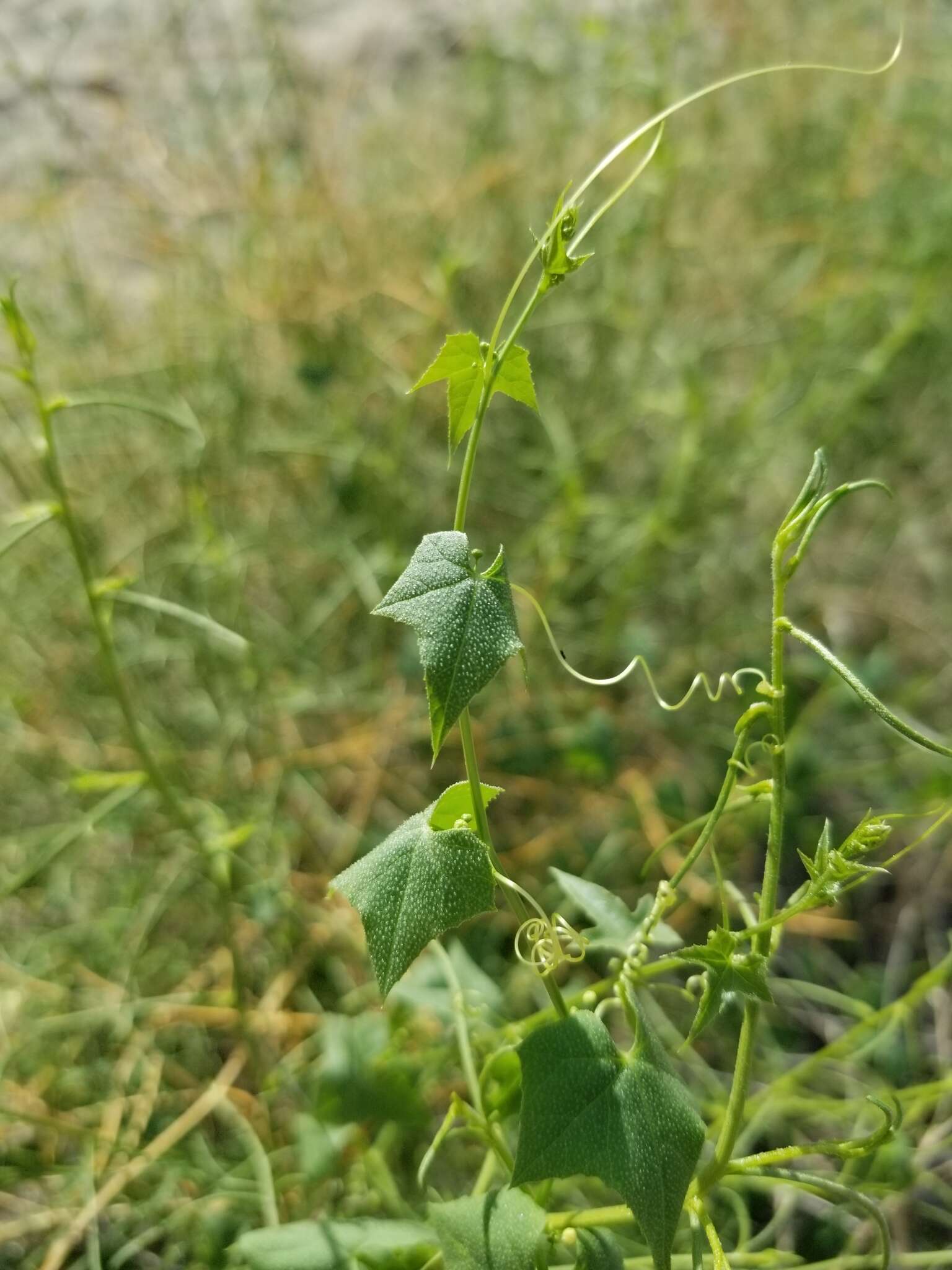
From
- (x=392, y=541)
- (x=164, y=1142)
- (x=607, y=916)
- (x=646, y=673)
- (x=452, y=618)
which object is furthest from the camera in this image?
(x=392, y=541)

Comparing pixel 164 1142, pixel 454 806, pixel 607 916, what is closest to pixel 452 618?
pixel 454 806

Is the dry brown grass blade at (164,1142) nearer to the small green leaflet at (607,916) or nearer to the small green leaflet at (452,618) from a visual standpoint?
the small green leaflet at (607,916)

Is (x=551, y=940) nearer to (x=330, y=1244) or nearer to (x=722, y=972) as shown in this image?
(x=722, y=972)

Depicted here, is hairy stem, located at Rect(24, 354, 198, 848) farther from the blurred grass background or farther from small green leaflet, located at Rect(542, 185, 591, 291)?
small green leaflet, located at Rect(542, 185, 591, 291)

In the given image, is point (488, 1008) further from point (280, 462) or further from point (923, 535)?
point (923, 535)

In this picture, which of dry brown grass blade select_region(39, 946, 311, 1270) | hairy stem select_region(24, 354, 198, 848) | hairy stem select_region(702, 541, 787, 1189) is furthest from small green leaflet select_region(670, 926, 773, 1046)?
dry brown grass blade select_region(39, 946, 311, 1270)

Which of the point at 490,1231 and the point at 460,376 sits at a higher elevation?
the point at 460,376

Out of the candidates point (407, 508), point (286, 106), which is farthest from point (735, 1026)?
point (286, 106)
